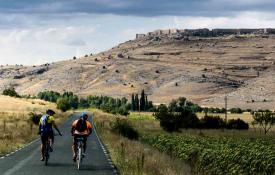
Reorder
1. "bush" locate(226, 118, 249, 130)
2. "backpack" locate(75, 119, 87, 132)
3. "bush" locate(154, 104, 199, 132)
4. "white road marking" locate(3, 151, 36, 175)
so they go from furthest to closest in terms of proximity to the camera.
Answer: "bush" locate(226, 118, 249, 130) < "bush" locate(154, 104, 199, 132) < "backpack" locate(75, 119, 87, 132) < "white road marking" locate(3, 151, 36, 175)

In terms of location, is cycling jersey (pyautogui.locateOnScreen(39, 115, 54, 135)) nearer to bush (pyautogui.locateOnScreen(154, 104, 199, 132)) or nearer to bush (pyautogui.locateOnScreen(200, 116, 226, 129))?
bush (pyautogui.locateOnScreen(154, 104, 199, 132))

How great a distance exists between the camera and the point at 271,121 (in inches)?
3607

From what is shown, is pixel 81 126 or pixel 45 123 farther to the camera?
pixel 45 123

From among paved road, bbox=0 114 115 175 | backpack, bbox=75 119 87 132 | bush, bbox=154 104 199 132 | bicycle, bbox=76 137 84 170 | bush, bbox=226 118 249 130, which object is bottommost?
bush, bbox=226 118 249 130

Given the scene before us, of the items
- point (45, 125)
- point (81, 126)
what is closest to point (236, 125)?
point (45, 125)

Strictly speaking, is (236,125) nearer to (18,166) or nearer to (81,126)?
(81,126)

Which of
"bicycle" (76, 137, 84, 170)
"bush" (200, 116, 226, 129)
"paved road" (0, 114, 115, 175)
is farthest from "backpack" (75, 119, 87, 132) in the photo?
"bush" (200, 116, 226, 129)

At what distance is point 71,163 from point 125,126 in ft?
106

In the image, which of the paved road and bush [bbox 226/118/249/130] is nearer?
the paved road

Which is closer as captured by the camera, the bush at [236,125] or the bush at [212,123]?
the bush at [236,125]

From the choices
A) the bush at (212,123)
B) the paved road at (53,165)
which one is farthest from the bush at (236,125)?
the paved road at (53,165)

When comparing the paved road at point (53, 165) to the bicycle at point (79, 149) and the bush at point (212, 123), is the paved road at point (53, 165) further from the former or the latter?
the bush at point (212, 123)

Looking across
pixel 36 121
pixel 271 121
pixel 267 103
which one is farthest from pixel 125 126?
pixel 267 103

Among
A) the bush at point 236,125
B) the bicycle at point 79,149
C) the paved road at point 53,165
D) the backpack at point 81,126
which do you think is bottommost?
the bush at point 236,125
